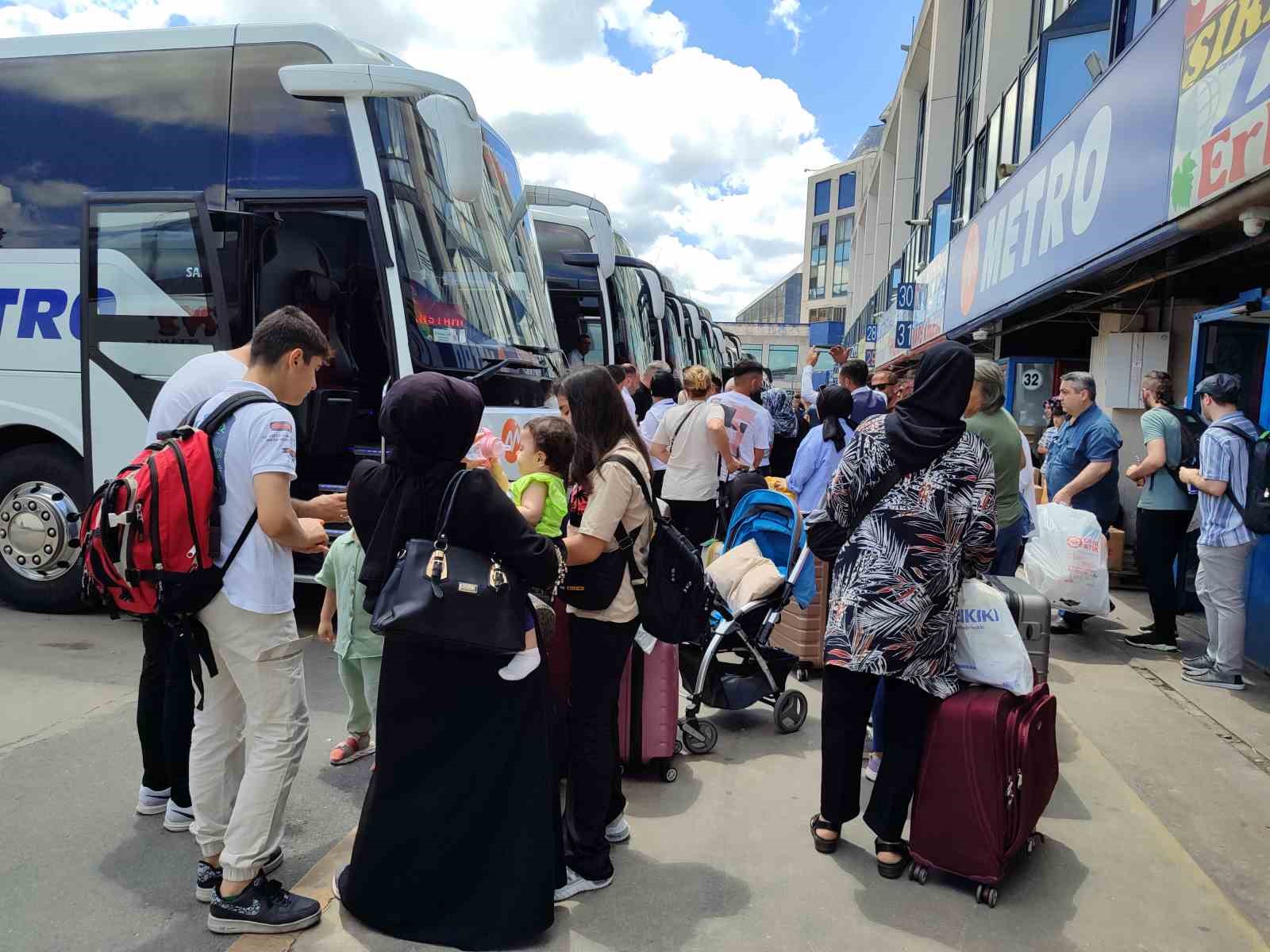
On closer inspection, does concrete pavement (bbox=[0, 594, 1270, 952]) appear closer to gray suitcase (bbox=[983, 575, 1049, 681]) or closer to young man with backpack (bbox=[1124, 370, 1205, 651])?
gray suitcase (bbox=[983, 575, 1049, 681])

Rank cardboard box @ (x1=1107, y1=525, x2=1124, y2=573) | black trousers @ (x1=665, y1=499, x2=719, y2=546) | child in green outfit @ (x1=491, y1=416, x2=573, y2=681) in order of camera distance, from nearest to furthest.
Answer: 1. child in green outfit @ (x1=491, y1=416, x2=573, y2=681)
2. black trousers @ (x1=665, y1=499, x2=719, y2=546)
3. cardboard box @ (x1=1107, y1=525, x2=1124, y2=573)

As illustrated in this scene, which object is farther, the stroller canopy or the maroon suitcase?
the stroller canopy

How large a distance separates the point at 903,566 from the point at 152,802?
2994 millimetres

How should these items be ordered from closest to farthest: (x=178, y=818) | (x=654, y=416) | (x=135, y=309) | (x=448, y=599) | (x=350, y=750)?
(x=448, y=599), (x=178, y=818), (x=350, y=750), (x=135, y=309), (x=654, y=416)

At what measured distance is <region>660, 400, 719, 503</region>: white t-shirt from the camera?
6.06m

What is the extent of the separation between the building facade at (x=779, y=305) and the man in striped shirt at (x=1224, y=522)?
11350 cm

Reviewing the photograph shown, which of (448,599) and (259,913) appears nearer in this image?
(448,599)

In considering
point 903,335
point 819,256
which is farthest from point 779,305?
point 903,335

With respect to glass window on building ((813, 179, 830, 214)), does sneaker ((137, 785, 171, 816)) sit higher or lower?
lower

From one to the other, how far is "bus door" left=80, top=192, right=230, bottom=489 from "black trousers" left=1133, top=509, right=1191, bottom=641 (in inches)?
245

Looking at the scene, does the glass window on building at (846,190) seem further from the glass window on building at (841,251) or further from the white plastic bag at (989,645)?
the white plastic bag at (989,645)

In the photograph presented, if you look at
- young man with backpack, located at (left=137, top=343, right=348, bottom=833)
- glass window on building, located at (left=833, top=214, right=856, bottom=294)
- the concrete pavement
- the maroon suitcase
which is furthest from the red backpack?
glass window on building, located at (left=833, top=214, right=856, bottom=294)

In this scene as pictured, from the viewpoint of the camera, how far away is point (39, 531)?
19.8ft

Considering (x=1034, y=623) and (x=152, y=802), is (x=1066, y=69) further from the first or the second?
(x=152, y=802)
